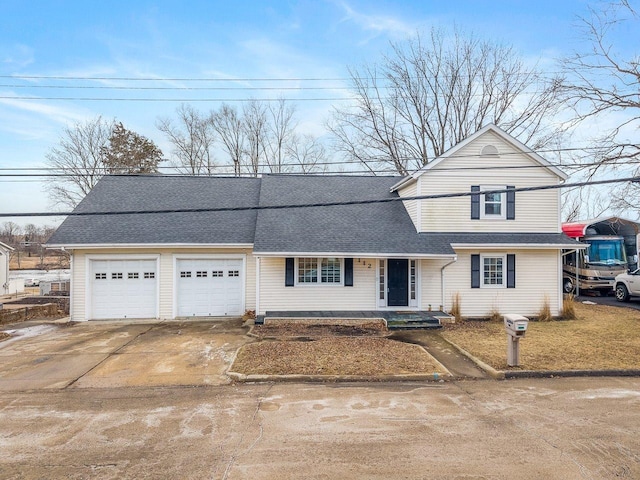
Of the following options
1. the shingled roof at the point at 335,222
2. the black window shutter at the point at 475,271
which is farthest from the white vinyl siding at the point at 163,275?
the black window shutter at the point at 475,271

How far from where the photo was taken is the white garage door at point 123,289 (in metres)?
14.1

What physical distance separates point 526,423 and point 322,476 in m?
3.34

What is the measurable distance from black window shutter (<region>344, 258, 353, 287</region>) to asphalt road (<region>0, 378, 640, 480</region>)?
6.71 meters

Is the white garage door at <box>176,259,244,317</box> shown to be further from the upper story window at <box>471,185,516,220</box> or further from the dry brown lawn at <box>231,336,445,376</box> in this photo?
the upper story window at <box>471,185,516,220</box>

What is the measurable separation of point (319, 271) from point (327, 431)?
8.80m

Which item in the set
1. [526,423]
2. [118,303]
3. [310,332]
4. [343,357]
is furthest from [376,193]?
[526,423]

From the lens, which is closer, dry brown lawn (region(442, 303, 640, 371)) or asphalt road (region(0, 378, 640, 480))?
asphalt road (region(0, 378, 640, 480))

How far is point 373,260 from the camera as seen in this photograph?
14055 mm

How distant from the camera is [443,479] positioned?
421cm

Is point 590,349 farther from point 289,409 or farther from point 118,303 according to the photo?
point 118,303

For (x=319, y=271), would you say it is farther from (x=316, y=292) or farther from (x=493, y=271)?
(x=493, y=271)

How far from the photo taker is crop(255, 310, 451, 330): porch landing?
1238 cm

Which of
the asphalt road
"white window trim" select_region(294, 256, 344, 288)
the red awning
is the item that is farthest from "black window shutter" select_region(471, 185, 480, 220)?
the red awning

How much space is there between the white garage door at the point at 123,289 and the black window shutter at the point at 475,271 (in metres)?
11.8
